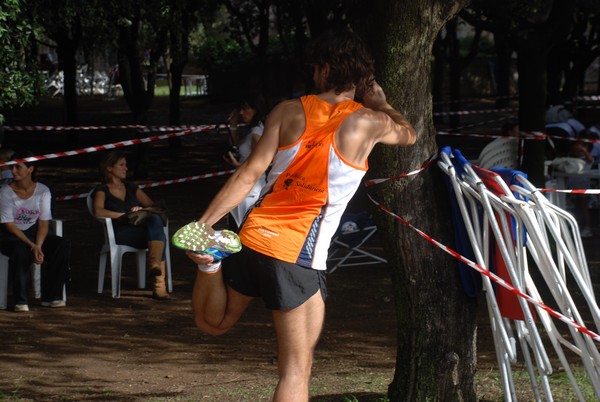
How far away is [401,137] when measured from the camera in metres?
4.16

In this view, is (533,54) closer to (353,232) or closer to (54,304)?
(353,232)

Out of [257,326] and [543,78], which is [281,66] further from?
[257,326]

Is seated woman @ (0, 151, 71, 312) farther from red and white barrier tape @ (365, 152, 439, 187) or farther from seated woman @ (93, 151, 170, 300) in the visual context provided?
red and white barrier tape @ (365, 152, 439, 187)

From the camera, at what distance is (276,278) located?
3842 millimetres

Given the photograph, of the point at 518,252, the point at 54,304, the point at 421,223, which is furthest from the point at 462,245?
the point at 54,304

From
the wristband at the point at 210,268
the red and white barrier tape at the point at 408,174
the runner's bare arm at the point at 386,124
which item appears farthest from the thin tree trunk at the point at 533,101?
the wristband at the point at 210,268

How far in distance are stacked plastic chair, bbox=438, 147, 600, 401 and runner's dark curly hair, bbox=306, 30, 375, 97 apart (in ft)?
2.76

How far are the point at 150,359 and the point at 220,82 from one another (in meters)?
26.8

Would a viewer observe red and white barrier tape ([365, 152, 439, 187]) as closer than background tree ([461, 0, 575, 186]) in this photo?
Yes

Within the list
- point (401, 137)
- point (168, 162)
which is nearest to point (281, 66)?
point (168, 162)

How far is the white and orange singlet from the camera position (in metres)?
3.86

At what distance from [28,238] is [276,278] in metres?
4.84

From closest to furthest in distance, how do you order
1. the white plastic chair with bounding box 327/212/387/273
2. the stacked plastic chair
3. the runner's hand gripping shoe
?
the runner's hand gripping shoe, the stacked plastic chair, the white plastic chair with bounding box 327/212/387/273

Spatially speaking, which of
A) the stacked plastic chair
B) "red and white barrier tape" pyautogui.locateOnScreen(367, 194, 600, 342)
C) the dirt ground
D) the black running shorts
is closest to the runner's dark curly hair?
the black running shorts
